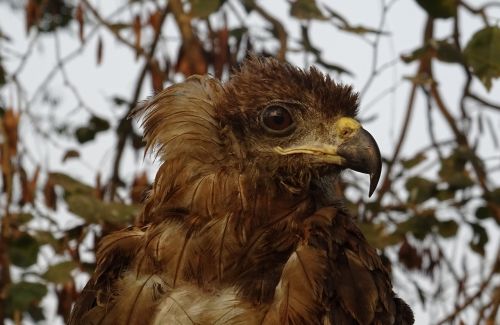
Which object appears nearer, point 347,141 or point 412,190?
point 347,141

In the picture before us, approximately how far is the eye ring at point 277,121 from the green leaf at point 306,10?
1095 millimetres

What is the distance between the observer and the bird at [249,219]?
11.8 feet

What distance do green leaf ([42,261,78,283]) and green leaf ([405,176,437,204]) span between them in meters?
1.81

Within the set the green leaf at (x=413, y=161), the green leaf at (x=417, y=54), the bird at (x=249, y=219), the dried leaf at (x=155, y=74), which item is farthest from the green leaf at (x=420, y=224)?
Answer: the dried leaf at (x=155, y=74)

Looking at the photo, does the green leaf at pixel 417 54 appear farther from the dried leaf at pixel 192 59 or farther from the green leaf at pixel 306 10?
the dried leaf at pixel 192 59

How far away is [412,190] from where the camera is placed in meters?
5.59

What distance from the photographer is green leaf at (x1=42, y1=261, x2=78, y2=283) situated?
5023mm

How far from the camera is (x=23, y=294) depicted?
504cm

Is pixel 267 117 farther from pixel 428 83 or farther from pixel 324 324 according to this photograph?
pixel 428 83

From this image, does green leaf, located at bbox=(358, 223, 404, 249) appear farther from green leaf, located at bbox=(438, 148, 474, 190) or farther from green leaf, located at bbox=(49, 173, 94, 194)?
green leaf, located at bbox=(49, 173, 94, 194)

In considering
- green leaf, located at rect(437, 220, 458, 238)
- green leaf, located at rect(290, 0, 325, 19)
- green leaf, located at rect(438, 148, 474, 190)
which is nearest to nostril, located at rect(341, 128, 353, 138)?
green leaf, located at rect(290, 0, 325, 19)

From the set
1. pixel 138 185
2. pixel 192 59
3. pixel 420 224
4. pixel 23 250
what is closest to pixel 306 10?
pixel 192 59

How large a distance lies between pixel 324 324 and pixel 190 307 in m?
0.48

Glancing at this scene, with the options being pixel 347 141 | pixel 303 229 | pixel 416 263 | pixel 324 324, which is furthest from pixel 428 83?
pixel 324 324
